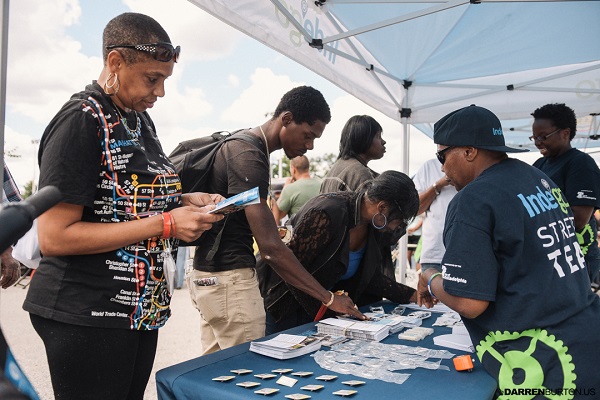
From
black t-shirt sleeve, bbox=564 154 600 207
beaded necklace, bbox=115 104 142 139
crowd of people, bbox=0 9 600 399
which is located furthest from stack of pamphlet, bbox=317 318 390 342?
black t-shirt sleeve, bbox=564 154 600 207

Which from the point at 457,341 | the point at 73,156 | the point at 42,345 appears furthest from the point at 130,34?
the point at 42,345

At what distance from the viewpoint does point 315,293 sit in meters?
2.06

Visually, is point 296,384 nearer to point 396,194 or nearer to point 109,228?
point 109,228

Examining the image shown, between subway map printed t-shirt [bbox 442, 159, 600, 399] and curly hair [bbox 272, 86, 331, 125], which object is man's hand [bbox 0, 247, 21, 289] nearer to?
curly hair [bbox 272, 86, 331, 125]

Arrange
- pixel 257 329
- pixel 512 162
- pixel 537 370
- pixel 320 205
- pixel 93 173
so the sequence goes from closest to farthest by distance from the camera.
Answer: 1. pixel 93 173
2. pixel 537 370
3. pixel 512 162
4. pixel 257 329
5. pixel 320 205

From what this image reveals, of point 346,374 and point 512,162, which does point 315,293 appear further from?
point 512,162

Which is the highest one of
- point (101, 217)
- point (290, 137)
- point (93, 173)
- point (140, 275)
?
point (290, 137)

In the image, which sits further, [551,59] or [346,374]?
[551,59]

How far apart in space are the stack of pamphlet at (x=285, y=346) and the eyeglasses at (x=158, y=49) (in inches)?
38.0

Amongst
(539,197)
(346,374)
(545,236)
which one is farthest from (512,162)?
(346,374)

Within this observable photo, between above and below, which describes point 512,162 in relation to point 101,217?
above

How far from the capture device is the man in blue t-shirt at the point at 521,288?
53.7 inches

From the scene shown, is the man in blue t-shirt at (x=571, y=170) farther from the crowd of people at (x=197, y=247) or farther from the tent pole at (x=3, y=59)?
the tent pole at (x=3, y=59)

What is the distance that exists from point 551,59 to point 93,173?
438 centimetres
